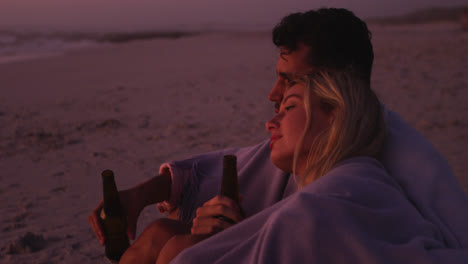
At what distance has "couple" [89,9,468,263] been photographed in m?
1.21

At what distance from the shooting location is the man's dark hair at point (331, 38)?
196 centimetres

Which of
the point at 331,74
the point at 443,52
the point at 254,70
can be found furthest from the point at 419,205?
the point at 443,52

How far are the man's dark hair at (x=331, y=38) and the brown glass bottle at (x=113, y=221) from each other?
110 centimetres

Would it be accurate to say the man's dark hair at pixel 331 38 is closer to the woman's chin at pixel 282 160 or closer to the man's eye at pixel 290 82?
the man's eye at pixel 290 82

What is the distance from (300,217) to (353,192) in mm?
219

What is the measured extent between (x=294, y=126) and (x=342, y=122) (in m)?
0.19

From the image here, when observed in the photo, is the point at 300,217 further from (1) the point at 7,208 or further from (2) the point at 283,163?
(1) the point at 7,208

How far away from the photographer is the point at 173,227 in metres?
2.05

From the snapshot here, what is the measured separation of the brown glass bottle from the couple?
0.18ft

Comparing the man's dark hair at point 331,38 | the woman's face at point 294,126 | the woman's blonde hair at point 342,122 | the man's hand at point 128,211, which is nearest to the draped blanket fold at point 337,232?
the woman's blonde hair at point 342,122

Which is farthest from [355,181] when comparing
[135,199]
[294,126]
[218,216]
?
[135,199]

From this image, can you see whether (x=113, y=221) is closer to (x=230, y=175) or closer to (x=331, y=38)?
(x=230, y=175)

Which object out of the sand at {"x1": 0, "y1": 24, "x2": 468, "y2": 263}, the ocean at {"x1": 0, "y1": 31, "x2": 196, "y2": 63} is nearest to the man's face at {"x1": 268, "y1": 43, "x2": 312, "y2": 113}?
the sand at {"x1": 0, "y1": 24, "x2": 468, "y2": 263}

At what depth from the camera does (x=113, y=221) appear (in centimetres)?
205
